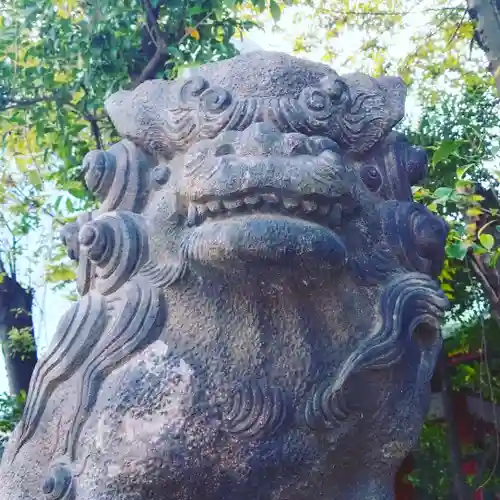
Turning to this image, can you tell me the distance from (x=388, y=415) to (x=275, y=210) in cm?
37

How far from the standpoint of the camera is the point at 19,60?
2502mm

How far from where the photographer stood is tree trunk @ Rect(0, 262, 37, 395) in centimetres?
360

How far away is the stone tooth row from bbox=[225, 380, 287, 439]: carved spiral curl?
0.26 meters

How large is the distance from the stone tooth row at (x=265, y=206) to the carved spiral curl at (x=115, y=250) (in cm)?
13

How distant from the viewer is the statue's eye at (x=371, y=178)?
1256 mm

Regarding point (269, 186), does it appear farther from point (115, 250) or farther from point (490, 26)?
point (490, 26)

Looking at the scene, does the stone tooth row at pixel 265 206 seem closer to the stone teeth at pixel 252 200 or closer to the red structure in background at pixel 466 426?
the stone teeth at pixel 252 200

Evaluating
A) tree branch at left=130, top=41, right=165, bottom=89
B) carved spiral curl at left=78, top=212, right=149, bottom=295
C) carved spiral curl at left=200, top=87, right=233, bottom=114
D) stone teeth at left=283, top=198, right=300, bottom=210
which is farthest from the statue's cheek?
tree branch at left=130, top=41, right=165, bottom=89

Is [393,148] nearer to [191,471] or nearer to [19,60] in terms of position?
[191,471]

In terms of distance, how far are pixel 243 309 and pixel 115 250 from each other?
0.75 feet

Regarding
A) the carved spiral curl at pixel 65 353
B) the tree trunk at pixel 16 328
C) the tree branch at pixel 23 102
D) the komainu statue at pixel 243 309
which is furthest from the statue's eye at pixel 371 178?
the tree trunk at pixel 16 328

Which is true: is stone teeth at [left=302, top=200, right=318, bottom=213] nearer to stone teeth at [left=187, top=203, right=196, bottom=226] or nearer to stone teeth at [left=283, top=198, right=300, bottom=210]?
stone teeth at [left=283, top=198, right=300, bottom=210]

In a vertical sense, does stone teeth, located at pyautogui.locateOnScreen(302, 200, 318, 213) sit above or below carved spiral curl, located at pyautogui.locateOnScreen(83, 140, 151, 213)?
below

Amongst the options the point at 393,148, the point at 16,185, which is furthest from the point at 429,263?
the point at 16,185
